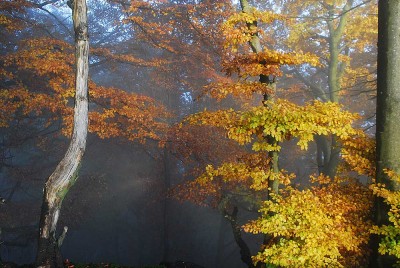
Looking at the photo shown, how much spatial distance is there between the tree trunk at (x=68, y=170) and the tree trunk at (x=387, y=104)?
706 centimetres

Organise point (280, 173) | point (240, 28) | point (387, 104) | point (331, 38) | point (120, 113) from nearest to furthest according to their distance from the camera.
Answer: point (387, 104)
point (240, 28)
point (280, 173)
point (120, 113)
point (331, 38)

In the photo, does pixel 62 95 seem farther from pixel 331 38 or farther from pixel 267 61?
pixel 331 38

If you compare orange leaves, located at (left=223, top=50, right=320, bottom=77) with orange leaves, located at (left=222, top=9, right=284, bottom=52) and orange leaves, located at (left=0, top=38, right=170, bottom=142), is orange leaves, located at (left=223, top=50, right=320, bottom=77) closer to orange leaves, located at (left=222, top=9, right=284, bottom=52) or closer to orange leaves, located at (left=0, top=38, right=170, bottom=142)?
orange leaves, located at (left=222, top=9, right=284, bottom=52)

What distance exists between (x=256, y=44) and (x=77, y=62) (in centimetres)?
478

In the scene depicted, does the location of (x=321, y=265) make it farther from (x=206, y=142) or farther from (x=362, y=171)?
(x=206, y=142)

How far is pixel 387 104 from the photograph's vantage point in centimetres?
600

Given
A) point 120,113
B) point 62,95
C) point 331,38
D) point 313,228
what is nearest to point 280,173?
point 313,228

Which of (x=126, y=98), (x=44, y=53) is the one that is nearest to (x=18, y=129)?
(x=44, y=53)

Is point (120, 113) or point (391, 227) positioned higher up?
point (120, 113)

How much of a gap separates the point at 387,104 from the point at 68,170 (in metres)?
7.45

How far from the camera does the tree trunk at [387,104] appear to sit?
585 centimetres

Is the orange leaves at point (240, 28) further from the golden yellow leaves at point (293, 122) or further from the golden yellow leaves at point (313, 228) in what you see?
the golden yellow leaves at point (313, 228)

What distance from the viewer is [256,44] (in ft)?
22.4

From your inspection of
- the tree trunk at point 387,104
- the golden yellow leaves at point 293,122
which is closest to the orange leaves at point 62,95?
the golden yellow leaves at point 293,122
